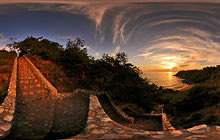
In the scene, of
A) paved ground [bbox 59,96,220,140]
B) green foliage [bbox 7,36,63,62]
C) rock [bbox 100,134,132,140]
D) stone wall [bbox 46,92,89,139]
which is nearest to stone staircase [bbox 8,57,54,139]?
stone wall [bbox 46,92,89,139]

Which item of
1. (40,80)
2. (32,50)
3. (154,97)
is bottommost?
(154,97)

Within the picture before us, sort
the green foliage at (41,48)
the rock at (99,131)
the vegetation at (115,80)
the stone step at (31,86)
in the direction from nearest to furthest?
the rock at (99,131), the stone step at (31,86), the vegetation at (115,80), the green foliage at (41,48)

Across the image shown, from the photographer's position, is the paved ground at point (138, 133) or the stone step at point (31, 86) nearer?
the paved ground at point (138, 133)

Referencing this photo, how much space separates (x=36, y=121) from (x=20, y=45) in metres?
25.7

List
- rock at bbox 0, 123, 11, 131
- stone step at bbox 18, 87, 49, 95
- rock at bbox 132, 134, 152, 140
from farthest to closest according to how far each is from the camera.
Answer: stone step at bbox 18, 87, 49, 95
rock at bbox 0, 123, 11, 131
rock at bbox 132, 134, 152, 140

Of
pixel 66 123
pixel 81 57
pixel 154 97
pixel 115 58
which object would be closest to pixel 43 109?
pixel 66 123

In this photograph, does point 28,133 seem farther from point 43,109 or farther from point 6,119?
point 43,109

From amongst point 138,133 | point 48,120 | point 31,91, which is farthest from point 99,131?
point 31,91

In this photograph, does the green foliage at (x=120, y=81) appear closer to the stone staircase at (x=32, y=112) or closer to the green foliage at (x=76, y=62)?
the green foliage at (x=76, y=62)

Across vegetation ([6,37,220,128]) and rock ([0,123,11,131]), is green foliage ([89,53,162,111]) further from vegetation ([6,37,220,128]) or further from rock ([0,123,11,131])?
rock ([0,123,11,131])

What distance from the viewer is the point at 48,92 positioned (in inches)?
328

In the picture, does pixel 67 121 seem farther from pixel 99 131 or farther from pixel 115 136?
pixel 115 136

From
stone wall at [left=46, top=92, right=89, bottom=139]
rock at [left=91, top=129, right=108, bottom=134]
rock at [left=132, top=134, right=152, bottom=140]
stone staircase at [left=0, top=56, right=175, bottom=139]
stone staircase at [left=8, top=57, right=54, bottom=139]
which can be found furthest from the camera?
stone wall at [left=46, top=92, right=89, bottom=139]

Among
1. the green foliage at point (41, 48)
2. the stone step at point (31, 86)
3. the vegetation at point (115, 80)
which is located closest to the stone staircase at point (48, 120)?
the stone step at point (31, 86)
